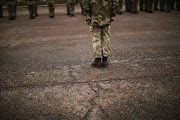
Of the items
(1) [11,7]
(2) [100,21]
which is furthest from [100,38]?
(1) [11,7]

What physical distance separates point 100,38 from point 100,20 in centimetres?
45

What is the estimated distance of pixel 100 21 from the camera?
3545 mm

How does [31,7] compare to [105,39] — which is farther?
[31,7]

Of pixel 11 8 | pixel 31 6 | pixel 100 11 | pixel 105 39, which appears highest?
pixel 31 6

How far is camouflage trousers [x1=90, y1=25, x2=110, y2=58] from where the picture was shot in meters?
3.71

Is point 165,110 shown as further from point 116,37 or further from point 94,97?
point 116,37

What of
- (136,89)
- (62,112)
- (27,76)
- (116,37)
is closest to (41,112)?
(62,112)

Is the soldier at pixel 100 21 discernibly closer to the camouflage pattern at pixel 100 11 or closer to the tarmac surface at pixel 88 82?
the camouflage pattern at pixel 100 11

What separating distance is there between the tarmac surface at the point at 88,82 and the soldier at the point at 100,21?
0.47m

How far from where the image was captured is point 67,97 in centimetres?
274

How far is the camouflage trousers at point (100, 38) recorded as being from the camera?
146 inches

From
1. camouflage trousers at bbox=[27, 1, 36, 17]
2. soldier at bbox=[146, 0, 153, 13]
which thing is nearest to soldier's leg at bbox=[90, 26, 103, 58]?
camouflage trousers at bbox=[27, 1, 36, 17]

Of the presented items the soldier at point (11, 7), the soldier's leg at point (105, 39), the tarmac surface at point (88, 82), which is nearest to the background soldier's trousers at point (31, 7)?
the soldier at point (11, 7)

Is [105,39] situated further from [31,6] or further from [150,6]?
[150,6]
